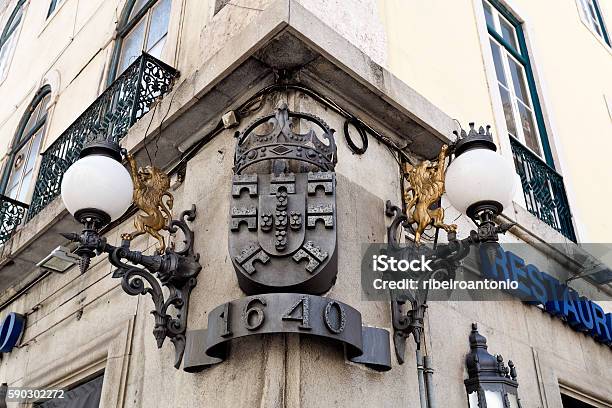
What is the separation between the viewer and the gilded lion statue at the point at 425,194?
11.9ft

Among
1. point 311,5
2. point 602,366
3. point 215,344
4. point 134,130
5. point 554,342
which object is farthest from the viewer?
point 602,366

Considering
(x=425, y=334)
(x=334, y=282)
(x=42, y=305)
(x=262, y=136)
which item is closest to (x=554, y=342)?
(x=425, y=334)

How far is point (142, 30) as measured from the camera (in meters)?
6.76

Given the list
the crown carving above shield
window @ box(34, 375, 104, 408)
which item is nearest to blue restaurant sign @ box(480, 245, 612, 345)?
the crown carving above shield

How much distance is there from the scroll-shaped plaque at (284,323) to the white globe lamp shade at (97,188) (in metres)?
0.73

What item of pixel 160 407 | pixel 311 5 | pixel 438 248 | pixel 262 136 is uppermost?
pixel 311 5

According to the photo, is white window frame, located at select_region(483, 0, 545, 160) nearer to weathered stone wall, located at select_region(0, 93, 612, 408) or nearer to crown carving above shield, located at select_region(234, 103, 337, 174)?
weathered stone wall, located at select_region(0, 93, 612, 408)

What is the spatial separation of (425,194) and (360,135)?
617 millimetres

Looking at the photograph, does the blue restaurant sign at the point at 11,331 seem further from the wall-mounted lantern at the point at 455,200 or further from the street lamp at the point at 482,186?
the street lamp at the point at 482,186

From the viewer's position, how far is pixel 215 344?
306cm

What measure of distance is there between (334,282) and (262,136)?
0.91 meters

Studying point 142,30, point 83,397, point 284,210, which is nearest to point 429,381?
point 284,210

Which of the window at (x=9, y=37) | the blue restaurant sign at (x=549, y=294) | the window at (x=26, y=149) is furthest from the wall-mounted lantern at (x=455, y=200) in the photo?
the window at (x=9, y=37)

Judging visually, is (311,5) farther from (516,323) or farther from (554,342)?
(554,342)
